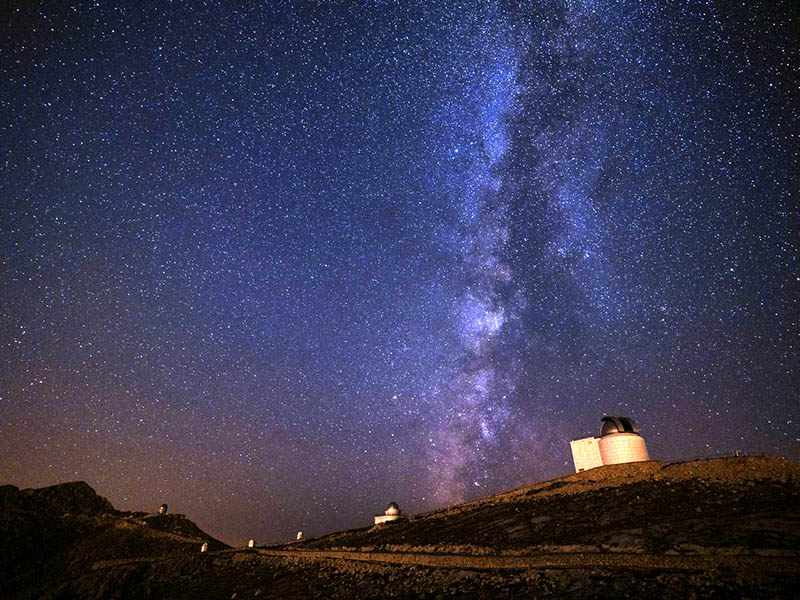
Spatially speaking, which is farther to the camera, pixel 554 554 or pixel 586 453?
pixel 586 453

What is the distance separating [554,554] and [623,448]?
21.6 meters

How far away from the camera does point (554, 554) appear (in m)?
13.6

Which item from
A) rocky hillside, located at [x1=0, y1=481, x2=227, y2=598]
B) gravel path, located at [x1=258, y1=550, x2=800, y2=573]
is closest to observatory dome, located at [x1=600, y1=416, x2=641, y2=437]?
gravel path, located at [x1=258, y1=550, x2=800, y2=573]

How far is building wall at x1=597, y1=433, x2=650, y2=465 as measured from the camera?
31.6m

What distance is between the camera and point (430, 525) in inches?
952

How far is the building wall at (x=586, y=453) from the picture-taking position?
114 feet

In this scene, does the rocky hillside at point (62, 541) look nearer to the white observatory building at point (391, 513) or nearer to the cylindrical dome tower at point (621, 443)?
the white observatory building at point (391, 513)

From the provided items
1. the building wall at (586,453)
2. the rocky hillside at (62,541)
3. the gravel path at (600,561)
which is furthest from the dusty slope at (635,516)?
the rocky hillside at (62,541)

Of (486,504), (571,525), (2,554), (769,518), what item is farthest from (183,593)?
(2,554)

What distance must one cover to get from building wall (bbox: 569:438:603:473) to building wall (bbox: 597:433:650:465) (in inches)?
72.3

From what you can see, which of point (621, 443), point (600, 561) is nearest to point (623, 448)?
point (621, 443)

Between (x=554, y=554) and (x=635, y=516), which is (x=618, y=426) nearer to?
(x=635, y=516)

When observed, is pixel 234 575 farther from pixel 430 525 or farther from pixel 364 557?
pixel 430 525

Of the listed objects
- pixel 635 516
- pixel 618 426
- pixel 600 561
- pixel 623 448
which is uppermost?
pixel 618 426
